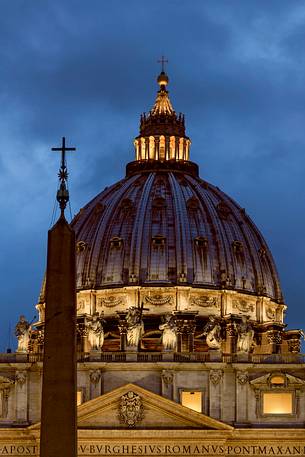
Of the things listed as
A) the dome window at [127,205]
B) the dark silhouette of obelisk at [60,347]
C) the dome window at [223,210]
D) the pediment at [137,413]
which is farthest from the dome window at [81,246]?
the dark silhouette of obelisk at [60,347]

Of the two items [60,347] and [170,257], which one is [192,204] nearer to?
[170,257]

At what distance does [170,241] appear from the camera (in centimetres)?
11706

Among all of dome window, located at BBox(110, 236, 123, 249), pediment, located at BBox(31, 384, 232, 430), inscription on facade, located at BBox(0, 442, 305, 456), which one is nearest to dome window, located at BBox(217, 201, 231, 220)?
dome window, located at BBox(110, 236, 123, 249)

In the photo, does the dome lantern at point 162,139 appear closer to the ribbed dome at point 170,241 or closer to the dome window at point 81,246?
the ribbed dome at point 170,241

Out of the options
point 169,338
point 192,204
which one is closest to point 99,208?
point 192,204

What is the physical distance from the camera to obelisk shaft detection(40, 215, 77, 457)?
28.3m

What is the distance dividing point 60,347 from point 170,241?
289 feet

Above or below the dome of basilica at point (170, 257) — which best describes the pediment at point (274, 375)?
below

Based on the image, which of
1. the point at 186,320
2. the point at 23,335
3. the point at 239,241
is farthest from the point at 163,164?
the point at 23,335

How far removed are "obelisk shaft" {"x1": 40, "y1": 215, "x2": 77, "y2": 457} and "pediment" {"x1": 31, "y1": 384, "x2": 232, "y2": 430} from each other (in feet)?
173

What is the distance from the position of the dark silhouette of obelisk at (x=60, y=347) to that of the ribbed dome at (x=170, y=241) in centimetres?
8370

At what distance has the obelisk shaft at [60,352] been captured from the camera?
2830cm

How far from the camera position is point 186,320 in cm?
10875

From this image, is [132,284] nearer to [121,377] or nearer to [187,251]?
[187,251]
